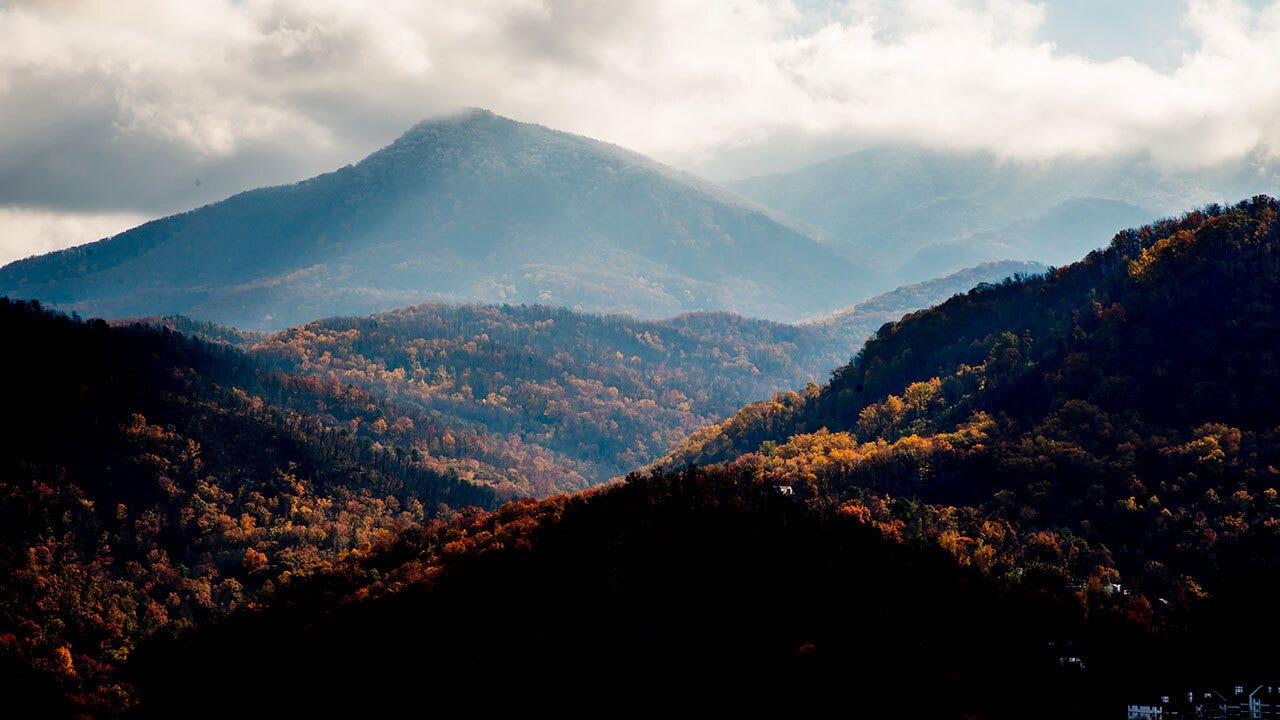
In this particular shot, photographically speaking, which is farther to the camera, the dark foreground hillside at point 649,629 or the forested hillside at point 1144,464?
the forested hillside at point 1144,464

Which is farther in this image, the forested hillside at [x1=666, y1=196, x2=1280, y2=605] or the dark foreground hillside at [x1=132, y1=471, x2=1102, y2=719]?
the forested hillside at [x1=666, y1=196, x2=1280, y2=605]

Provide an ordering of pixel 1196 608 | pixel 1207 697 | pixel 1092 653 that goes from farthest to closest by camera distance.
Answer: pixel 1196 608, pixel 1092 653, pixel 1207 697

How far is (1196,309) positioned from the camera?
193625 mm

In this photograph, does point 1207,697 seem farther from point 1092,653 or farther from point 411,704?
point 411,704

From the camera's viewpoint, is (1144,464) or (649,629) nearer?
(649,629)

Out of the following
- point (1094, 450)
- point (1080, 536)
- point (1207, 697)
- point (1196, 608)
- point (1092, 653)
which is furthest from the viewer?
point (1094, 450)

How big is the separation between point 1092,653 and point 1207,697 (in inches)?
878

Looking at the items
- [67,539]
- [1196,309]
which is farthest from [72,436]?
[1196,309]

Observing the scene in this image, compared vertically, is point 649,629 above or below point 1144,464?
above

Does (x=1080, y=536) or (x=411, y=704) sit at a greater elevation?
(x=411, y=704)

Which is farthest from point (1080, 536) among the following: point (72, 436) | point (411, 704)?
point (72, 436)

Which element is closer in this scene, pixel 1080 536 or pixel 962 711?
pixel 962 711

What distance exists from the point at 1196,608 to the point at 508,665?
3134 inches

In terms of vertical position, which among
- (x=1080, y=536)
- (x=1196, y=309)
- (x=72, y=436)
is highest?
(x=72, y=436)
